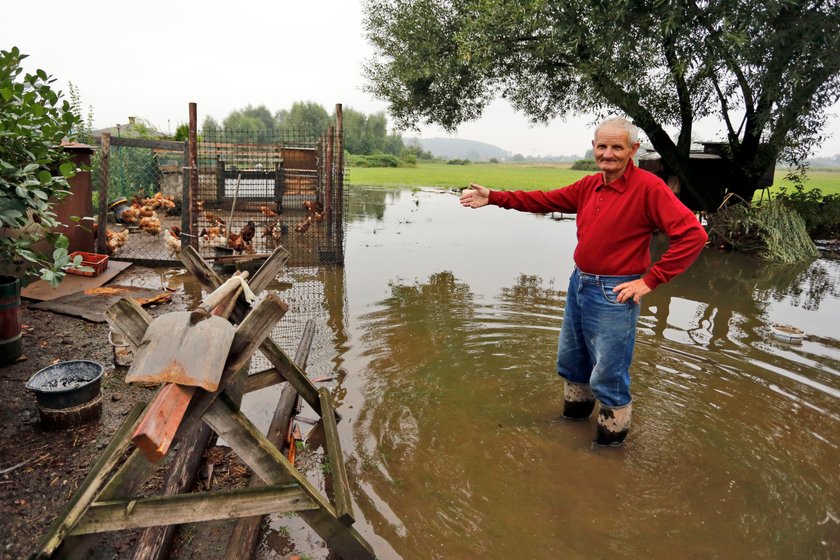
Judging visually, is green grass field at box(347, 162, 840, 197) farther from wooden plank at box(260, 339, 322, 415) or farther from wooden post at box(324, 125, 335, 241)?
wooden plank at box(260, 339, 322, 415)

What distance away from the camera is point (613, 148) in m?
3.43

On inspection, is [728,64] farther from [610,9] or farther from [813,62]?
[610,9]

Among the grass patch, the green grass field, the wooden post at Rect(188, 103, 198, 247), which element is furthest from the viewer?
the grass patch

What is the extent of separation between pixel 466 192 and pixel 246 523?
2749 mm

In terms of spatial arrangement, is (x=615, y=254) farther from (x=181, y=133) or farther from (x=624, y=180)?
(x=181, y=133)

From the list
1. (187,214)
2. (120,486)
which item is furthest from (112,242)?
(120,486)

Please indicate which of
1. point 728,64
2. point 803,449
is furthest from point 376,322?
point 728,64

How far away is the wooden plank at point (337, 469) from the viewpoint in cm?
257

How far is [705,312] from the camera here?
7.94 m

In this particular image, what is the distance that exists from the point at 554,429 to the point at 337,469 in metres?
2.01

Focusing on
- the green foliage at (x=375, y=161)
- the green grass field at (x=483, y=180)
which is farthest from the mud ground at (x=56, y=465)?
the green foliage at (x=375, y=161)

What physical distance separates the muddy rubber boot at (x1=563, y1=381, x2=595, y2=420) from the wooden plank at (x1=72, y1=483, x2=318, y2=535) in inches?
103

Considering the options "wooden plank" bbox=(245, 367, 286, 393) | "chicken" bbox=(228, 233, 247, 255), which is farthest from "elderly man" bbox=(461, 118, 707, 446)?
"chicken" bbox=(228, 233, 247, 255)

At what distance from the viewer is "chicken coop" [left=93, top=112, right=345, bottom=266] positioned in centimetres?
902
